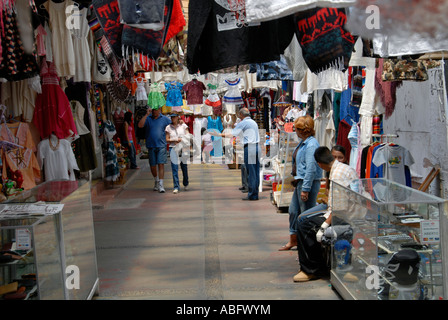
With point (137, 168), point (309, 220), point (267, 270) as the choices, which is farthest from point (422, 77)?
point (137, 168)

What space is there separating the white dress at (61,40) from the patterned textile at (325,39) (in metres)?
3.25

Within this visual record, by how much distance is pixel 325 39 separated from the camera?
4.71 m

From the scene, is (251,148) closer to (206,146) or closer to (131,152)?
(131,152)

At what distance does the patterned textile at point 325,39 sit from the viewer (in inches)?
182

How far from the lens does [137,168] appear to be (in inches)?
680

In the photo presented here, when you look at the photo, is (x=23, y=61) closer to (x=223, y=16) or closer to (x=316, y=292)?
(x=223, y=16)

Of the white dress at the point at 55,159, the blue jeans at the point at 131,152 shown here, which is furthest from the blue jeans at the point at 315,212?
the blue jeans at the point at 131,152

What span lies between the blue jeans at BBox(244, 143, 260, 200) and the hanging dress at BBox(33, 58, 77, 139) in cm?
483

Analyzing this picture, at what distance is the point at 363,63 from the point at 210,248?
340 cm

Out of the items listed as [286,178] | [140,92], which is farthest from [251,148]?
[140,92]

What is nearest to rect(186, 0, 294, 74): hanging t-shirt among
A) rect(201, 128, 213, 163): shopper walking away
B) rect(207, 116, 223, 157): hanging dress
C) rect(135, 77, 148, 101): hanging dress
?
rect(135, 77, 148, 101): hanging dress

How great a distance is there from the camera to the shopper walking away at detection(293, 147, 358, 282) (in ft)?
18.0

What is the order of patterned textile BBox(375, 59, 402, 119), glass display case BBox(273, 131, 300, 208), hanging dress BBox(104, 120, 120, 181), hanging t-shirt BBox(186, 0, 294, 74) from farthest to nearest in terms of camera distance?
hanging dress BBox(104, 120, 120, 181) → glass display case BBox(273, 131, 300, 208) → patterned textile BBox(375, 59, 402, 119) → hanging t-shirt BBox(186, 0, 294, 74)

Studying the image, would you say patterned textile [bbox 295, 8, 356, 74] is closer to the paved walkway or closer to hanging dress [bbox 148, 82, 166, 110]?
the paved walkway
